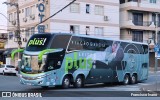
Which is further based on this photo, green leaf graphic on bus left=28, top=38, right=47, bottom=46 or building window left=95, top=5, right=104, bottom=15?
building window left=95, top=5, right=104, bottom=15

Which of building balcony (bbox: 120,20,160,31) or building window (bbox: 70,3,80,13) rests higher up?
building window (bbox: 70,3,80,13)

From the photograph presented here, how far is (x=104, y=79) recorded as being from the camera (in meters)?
27.7

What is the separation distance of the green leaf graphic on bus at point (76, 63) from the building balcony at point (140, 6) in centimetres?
3155

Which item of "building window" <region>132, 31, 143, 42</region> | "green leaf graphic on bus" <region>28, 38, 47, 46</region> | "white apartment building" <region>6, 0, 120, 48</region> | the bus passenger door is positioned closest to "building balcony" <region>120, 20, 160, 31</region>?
"building window" <region>132, 31, 143, 42</region>

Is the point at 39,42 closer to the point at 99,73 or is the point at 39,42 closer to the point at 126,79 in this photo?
the point at 99,73

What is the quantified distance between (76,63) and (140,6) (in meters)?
34.5

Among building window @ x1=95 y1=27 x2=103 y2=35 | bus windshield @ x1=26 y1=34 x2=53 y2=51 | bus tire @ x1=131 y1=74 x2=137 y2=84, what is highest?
building window @ x1=95 y1=27 x2=103 y2=35

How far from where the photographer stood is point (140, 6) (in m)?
57.2

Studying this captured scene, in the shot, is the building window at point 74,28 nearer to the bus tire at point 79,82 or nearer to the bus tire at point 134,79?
the bus tire at point 134,79

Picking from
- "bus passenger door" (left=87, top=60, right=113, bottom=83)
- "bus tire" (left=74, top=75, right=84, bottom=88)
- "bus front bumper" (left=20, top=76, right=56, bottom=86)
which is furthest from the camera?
"bus passenger door" (left=87, top=60, right=113, bottom=83)

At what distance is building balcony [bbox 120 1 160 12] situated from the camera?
2207 inches

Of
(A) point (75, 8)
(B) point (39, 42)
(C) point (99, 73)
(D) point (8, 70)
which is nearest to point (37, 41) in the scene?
(B) point (39, 42)

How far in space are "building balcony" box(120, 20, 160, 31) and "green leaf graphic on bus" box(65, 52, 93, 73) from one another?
100 ft

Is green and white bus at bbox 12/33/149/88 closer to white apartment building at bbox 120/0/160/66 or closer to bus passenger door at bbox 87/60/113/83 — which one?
bus passenger door at bbox 87/60/113/83
